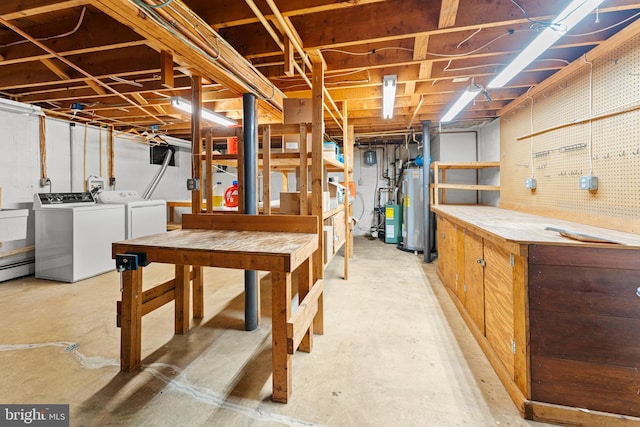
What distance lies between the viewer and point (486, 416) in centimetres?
139

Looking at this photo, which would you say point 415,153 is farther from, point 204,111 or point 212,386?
point 212,386

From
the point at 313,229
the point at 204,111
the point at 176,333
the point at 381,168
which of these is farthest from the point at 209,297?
the point at 381,168

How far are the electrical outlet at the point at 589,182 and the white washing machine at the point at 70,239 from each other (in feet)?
17.6

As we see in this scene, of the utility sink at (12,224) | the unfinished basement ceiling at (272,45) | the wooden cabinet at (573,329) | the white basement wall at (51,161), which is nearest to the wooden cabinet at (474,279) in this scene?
the wooden cabinet at (573,329)

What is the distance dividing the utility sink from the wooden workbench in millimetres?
2657

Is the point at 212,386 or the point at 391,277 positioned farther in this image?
the point at 391,277

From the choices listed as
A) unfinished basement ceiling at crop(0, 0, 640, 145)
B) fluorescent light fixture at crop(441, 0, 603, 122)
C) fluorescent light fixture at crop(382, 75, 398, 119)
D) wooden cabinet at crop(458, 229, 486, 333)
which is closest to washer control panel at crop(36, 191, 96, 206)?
unfinished basement ceiling at crop(0, 0, 640, 145)

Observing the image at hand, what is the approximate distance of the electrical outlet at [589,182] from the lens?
2041mm

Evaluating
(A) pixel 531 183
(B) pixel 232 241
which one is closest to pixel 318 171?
(B) pixel 232 241

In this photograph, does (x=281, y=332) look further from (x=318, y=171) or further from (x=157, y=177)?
(x=157, y=177)

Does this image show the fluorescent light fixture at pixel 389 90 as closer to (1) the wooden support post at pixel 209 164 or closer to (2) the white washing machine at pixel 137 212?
(1) the wooden support post at pixel 209 164

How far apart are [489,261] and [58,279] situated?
4.88 m

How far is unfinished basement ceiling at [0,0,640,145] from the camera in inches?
69.4

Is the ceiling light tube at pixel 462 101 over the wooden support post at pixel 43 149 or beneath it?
over
